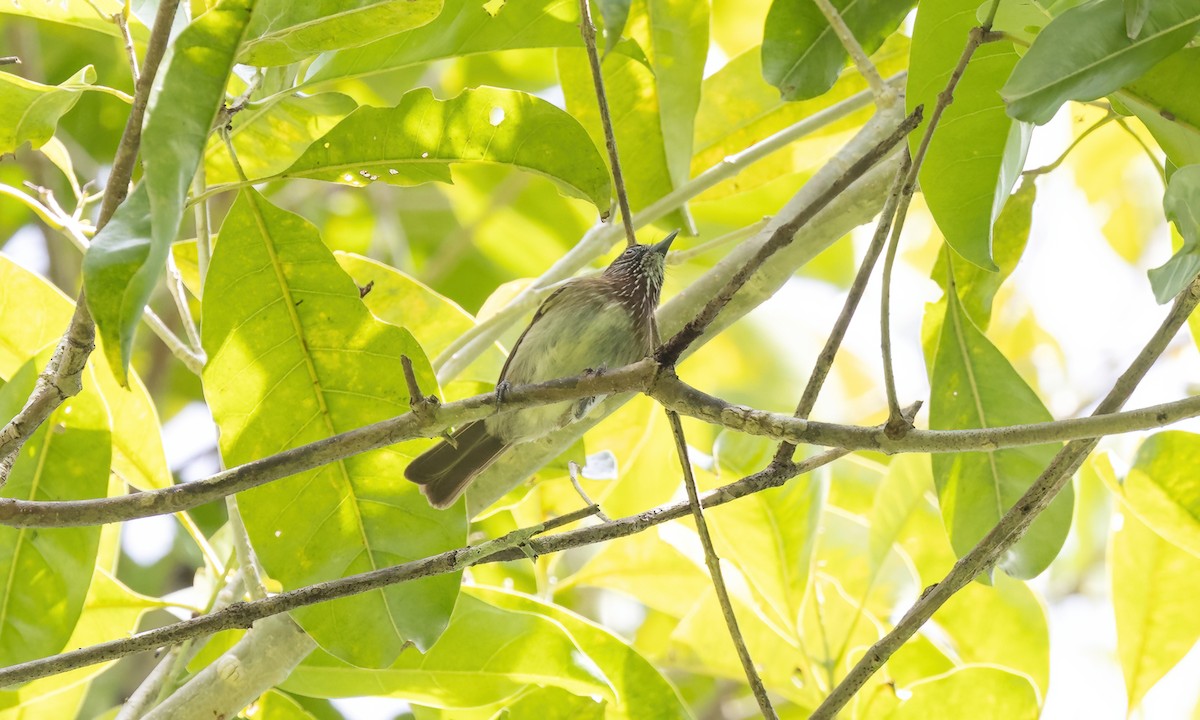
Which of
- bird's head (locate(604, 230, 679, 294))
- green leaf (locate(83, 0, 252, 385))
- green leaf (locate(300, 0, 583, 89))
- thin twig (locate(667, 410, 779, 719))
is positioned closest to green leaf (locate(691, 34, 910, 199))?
bird's head (locate(604, 230, 679, 294))

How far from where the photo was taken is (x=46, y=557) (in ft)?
7.16

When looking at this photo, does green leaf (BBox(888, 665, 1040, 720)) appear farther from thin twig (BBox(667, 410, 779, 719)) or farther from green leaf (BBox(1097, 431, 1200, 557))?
thin twig (BBox(667, 410, 779, 719))

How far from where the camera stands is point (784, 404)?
4.20 m

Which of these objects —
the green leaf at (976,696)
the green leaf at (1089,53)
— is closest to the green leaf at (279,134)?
the green leaf at (1089,53)

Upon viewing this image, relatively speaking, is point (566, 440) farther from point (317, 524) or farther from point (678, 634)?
point (678, 634)

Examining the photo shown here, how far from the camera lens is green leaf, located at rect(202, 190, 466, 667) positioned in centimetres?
213

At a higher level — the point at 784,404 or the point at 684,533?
the point at 784,404

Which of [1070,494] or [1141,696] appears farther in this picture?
[1141,696]

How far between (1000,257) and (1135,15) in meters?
1.06

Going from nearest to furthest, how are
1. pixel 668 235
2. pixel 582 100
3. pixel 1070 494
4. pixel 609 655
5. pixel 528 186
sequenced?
pixel 1070 494 < pixel 609 655 < pixel 582 100 < pixel 668 235 < pixel 528 186

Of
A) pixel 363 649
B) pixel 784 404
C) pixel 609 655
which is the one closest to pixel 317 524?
pixel 363 649

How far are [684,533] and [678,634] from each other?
0.97ft

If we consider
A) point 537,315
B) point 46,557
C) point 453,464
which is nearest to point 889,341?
point 453,464

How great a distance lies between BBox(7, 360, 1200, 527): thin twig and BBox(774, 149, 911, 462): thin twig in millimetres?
129
